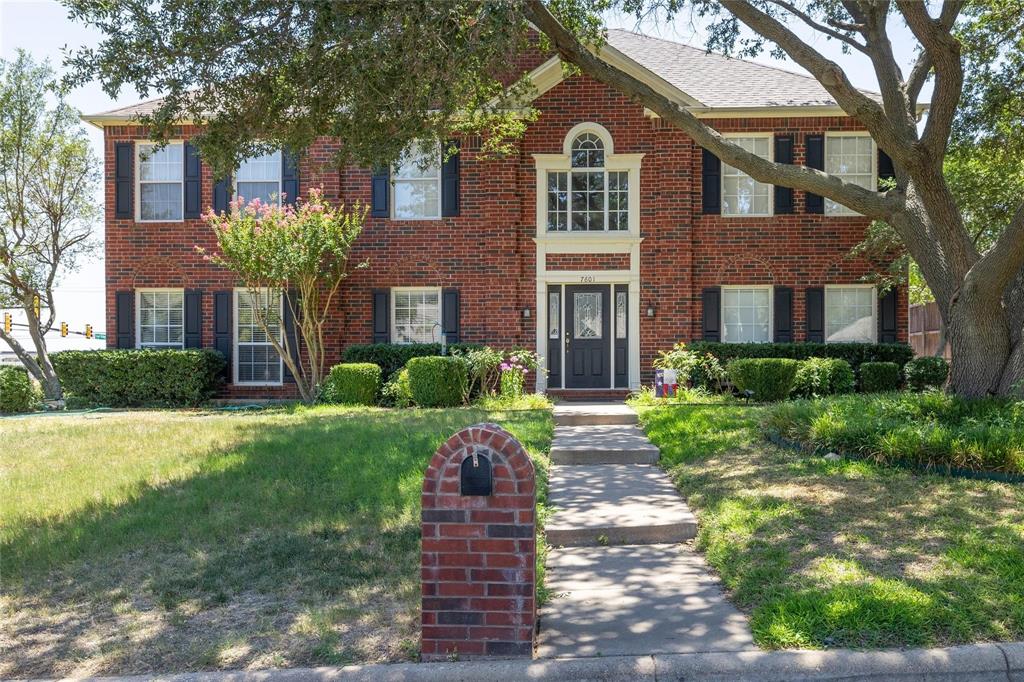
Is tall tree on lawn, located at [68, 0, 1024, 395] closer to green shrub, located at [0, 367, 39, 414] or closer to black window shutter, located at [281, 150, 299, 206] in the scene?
black window shutter, located at [281, 150, 299, 206]

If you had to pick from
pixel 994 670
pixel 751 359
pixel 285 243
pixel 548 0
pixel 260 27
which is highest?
pixel 548 0

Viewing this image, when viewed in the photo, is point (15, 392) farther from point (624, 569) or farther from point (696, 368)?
point (624, 569)

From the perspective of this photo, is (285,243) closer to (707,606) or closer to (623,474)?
(623,474)

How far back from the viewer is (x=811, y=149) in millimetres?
16125

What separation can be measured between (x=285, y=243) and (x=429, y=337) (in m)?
3.41

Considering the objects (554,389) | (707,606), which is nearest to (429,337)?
(554,389)

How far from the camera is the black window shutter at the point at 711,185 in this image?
53.2 feet

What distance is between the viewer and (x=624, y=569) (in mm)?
5441

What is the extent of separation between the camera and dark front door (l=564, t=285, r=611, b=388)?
16078mm

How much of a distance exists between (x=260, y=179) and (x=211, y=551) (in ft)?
40.2

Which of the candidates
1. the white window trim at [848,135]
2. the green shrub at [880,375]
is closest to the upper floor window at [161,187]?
the white window trim at [848,135]

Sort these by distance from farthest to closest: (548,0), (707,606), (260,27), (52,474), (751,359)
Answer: (751,359) → (548,0) → (260,27) → (52,474) → (707,606)

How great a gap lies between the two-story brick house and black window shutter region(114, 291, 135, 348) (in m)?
1.92

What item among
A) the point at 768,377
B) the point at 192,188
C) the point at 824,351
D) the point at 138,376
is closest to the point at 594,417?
the point at 768,377
